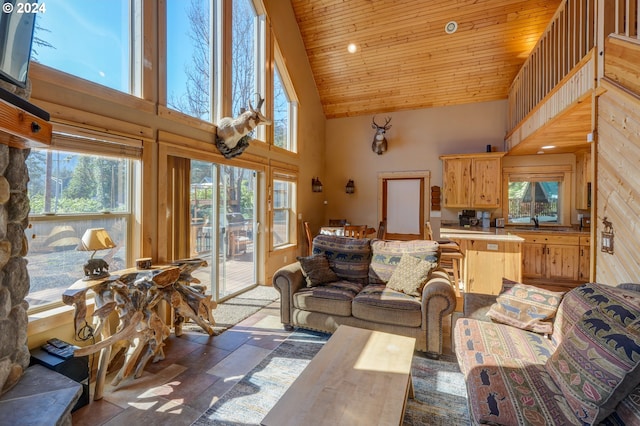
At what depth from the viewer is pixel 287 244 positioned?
613cm

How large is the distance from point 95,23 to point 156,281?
7.78 feet

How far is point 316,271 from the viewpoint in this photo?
3529 millimetres

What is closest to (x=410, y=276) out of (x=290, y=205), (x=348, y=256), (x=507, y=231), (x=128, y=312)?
(x=348, y=256)

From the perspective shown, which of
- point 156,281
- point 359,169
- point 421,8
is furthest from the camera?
point 359,169

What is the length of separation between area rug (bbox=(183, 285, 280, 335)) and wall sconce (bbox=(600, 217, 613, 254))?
369cm

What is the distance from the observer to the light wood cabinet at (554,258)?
5.01m

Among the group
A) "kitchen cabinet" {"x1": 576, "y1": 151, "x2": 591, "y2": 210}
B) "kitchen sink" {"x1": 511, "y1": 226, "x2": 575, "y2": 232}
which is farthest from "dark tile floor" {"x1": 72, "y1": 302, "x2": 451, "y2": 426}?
"kitchen cabinet" {"x1": 576, "y1": 151, "x2": 591, "y2": 210}

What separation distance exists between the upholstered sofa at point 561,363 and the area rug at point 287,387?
0.41 meters

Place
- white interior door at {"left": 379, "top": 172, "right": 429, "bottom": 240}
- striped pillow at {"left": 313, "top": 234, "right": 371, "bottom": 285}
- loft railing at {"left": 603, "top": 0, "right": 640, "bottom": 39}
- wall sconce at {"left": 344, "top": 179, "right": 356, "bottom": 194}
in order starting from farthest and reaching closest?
wall sconce at {"left": 344, "top": 179, "right": 356, "bottom": 194} < white interior door at {"left": 379, "top": 172, "right": 429, "bottom": 240} < striped pillow at {"left": 313, "top": 234, "right": 371, "bottom": 285} < loft railing at {"left": 603, "top": 0, "right": 640, "bottom": 39}

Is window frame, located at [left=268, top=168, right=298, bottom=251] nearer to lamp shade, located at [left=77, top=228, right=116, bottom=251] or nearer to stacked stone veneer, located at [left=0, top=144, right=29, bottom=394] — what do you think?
lamp shade, located at [left=77, top=228, right=116, bottom=251]

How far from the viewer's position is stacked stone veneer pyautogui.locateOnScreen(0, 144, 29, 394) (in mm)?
1793

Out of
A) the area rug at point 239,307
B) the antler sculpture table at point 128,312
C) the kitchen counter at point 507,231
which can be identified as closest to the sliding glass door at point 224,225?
the area rug at point 239,307

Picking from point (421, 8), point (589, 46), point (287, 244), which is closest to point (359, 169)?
point (287, 244)

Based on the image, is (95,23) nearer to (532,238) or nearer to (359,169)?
(359,169)
